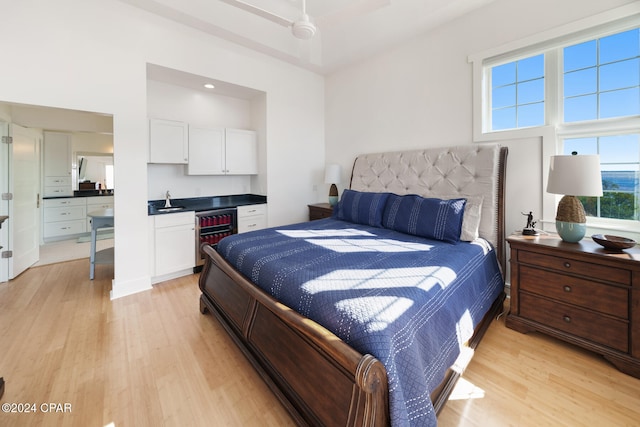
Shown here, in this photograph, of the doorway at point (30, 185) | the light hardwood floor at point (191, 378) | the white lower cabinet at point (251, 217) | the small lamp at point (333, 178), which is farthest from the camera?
the small lamp at point (333, 178)

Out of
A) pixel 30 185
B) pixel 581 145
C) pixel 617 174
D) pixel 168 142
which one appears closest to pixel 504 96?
pixel 581 145

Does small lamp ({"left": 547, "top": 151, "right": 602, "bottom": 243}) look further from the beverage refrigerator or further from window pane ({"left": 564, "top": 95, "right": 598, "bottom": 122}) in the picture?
the beverage refrigerator

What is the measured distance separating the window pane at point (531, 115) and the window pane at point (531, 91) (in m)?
0.06

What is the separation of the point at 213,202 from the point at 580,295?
4.38 metres

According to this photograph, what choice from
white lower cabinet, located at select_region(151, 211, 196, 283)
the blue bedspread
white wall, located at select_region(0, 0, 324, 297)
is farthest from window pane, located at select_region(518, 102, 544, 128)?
white lower cabinet, located at select_region(151, 211, 196, 283)

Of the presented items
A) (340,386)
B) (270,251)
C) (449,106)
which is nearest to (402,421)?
(340,386)

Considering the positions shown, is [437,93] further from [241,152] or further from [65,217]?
[65,217]

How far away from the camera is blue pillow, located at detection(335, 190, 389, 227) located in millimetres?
3102

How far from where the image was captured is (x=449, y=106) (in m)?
3.19

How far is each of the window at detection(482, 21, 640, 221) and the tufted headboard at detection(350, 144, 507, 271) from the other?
45 centimetres

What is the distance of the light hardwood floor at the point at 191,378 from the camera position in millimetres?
1479

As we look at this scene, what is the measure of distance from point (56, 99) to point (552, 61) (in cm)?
469

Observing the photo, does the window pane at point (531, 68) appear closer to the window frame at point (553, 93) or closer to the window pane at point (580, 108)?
the window frame at point (553, 93)

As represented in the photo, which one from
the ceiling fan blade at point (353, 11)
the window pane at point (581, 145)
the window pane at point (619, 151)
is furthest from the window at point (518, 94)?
the ceiling fan blade at point (353, 11)
